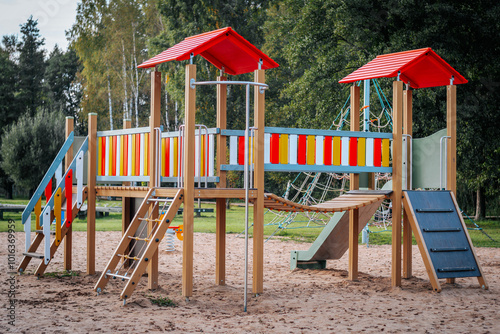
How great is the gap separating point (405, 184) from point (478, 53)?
35.7 ft

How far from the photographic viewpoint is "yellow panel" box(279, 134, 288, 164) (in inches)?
325

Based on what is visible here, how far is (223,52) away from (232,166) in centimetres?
185

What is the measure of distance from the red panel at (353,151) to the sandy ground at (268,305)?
6.61 feet

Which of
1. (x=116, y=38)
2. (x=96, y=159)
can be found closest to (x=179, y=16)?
(x=116, y=38)

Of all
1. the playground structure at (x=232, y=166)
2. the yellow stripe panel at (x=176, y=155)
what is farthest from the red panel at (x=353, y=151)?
the yellow stripe panel at (x=176, y=155)

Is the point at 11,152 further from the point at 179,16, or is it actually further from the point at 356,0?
the point at 356,0

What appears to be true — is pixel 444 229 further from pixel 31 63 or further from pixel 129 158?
pixel 31 63

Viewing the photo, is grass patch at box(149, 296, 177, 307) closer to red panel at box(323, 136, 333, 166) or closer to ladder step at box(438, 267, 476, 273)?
red panel at box(323, 136, 333, 166)

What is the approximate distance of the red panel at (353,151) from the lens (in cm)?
888

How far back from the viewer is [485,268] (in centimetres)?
1118

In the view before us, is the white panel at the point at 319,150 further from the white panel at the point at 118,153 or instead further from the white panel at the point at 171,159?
the white panel at the point at 118,153

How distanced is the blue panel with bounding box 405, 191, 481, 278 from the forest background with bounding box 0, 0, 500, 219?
361 inches

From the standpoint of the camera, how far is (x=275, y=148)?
8211 mm

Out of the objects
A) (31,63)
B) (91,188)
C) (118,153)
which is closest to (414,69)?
(118,153)
